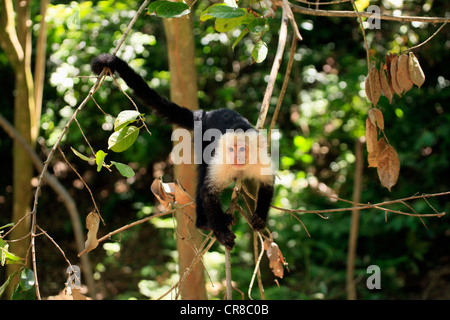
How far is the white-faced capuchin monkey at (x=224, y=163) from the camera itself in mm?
2137

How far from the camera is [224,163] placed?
2238 mm

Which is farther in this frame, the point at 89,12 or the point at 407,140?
the point at 407,140

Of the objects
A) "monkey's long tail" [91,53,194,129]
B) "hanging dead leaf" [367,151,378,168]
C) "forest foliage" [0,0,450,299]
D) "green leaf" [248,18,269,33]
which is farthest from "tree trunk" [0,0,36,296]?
"hanging dead leaf" [367,151,378,168]

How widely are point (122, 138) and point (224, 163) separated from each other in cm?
80

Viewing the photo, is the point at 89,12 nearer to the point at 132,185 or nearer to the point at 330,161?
the point at 132,185

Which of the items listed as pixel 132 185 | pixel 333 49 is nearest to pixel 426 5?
pixel 333 49

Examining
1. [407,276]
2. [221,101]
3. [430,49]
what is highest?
[430,49]

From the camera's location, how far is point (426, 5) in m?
4.54

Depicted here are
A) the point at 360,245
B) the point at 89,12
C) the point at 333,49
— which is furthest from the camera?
the point at 333,49

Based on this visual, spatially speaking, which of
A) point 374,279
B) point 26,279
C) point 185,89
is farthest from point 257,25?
point 374,279

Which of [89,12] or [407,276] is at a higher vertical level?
[89,12]

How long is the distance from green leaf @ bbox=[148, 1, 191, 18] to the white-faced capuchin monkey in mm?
520

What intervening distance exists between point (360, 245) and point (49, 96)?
3.97 meters

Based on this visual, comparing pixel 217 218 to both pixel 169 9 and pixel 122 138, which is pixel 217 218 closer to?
pixel 122 138
